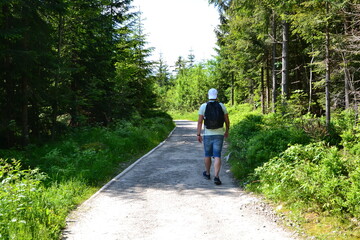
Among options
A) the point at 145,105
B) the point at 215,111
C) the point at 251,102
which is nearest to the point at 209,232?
the point at 215,111

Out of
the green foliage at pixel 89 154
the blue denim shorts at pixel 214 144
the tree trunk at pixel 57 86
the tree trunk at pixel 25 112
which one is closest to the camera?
the blue denim shorts at pixel 214 144

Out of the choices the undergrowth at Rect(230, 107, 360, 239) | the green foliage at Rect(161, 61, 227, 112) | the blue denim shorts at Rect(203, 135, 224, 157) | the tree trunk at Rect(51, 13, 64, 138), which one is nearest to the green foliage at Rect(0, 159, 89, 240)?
the blue denim shorts at Rect(203, 135, 224, 157)

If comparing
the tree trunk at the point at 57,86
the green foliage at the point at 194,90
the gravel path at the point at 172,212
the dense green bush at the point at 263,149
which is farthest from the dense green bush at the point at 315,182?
the green foliage at the point at 194,90

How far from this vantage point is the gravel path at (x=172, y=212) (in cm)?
432

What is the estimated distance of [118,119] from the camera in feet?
61.8

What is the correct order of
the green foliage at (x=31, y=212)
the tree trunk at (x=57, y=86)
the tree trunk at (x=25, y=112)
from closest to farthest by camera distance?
the green foliage at (x=31, y=212) → the tree trunk at (x=25, y=112) → the tree trunk at (x=57, y=86)

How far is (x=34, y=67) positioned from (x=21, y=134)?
3021 mm

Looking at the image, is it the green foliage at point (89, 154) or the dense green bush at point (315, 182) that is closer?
the dense green bush at point (315, 182)

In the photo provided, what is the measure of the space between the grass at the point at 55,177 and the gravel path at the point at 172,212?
0.40 m

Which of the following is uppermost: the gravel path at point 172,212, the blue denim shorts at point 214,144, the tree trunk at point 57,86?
the tree trunk at point 57,86

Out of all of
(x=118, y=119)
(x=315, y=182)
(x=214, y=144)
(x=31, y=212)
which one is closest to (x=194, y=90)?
(x=118, y=119)

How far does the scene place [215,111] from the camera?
6.95 meters

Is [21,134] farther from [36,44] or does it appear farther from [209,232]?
[209,232]

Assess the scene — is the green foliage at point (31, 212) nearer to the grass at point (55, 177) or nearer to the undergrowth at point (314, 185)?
the grass at point (55, 177)
